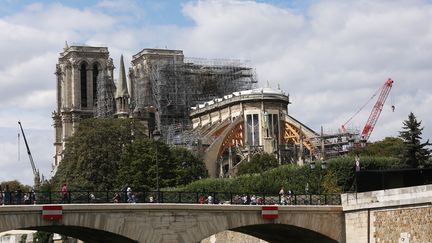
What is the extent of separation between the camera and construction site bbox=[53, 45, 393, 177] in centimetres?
13612

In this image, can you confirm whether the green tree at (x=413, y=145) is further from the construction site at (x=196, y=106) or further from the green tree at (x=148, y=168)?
the construction site at (x=196, y=106)

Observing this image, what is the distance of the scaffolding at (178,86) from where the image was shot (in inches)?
5891

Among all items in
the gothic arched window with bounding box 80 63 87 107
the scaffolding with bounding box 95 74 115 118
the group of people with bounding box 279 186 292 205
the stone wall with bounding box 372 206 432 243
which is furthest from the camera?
the gothic arched window with bounding box 80 63 87 107

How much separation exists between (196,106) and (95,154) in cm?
4502

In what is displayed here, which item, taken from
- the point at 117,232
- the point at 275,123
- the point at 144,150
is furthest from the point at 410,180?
the point at 275,123

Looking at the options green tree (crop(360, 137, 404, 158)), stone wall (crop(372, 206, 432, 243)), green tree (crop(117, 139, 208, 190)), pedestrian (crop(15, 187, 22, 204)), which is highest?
green tree (crop(360, 137, 404, 158))

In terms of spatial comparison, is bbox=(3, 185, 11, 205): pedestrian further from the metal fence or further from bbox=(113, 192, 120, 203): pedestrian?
bbox=(113, 192, 120, 203): pedestrian

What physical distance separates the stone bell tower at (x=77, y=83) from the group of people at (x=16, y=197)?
118093mm

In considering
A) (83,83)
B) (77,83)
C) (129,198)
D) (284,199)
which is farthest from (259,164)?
(129,198)

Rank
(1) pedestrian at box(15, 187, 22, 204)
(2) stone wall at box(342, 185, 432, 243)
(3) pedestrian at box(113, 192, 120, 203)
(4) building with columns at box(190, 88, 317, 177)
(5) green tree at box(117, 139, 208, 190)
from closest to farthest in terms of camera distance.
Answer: (1) pedestrian at box(15, 187, 22, 204)
(2) stone wall at box(342, 185, 432, 243)
(3) pedestrian at box(113, 192, 120, 203)
(5) green tree at box(117, 139, 208, 190)
(4) building with columns at box(190, 88, 317, 177)

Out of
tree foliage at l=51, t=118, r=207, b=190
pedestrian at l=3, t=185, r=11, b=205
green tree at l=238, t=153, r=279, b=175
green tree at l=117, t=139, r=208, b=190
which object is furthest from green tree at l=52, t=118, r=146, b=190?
pedestrian at l=3, t=185, r=11, b=205

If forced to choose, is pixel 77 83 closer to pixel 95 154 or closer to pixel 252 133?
pixel 252 133

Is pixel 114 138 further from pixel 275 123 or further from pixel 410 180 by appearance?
pixel 410 180

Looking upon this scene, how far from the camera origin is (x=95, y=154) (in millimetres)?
107812
